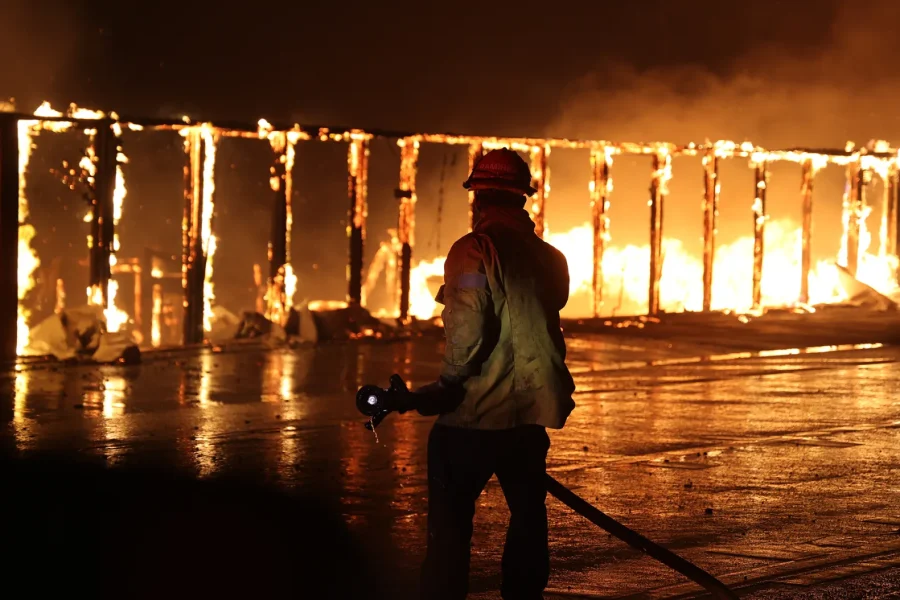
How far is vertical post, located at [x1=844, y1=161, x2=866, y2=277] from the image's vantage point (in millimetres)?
22266

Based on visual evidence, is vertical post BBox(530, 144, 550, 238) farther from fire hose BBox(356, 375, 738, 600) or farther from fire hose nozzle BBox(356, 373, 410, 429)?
fire hose nozzle BBox(356, 373, 410, 429)

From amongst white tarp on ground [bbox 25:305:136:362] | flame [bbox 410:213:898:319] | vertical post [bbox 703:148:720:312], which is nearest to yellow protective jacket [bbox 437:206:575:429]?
white tarp on ground [bbox 25:305:136:362]

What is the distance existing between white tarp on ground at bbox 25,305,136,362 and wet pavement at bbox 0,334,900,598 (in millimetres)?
383

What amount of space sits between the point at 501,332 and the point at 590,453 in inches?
176

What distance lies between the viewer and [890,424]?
10.3m

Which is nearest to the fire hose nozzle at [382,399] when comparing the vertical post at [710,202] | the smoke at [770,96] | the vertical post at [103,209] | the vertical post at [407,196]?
the vertical post at [103,209]

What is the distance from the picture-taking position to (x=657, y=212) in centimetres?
1953

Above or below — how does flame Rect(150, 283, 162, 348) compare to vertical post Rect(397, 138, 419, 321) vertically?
below

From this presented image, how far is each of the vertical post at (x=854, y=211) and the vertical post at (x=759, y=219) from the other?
2230 millimetres

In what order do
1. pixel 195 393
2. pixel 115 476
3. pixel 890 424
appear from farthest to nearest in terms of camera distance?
pixel 195 393, pixel 890 424, pixel 115 476

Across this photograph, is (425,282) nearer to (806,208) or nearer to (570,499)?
(806,208)

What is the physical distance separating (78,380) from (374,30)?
1291 cm

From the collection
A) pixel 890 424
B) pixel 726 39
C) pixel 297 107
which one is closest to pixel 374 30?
pixel 297 107

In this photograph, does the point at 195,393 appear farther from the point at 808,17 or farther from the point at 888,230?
the point at 808,17
